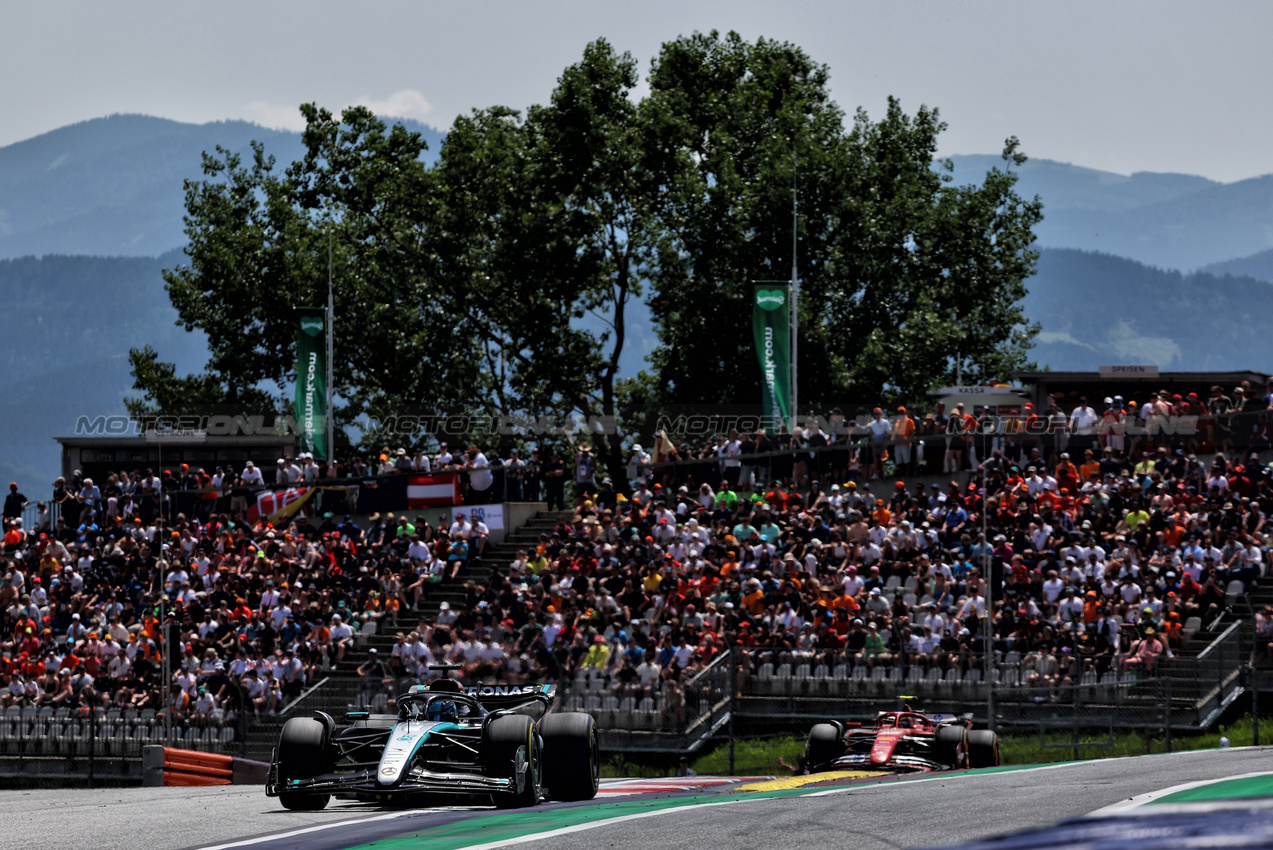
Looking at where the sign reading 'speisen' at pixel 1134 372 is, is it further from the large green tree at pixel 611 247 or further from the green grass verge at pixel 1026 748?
the green grass verge at pixel 1026 748

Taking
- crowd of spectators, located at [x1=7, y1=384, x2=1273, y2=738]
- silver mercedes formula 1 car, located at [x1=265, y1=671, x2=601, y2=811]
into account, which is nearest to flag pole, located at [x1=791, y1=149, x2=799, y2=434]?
Answer: crowd of spectators, located at [x1=7, y1=384, x2=1273, y2=738]

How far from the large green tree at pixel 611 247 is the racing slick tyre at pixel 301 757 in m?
34.4

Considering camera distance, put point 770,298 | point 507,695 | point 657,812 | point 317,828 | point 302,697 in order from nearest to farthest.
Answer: point 317,828, point 657,812, point 507,695, point 302,697, point 770,298

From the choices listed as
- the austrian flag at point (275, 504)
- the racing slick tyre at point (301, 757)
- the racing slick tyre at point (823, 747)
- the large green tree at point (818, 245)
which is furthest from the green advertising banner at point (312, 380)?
the racing slick tyre at point (301, 757)

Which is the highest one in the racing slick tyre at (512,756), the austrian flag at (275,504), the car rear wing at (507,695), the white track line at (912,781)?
the austrian flag at (275,504)

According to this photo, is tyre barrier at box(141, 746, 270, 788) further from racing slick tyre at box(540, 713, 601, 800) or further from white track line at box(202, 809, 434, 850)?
white track line at box(202, 809, 434, 850)

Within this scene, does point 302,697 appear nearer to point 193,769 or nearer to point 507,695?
point 193,769

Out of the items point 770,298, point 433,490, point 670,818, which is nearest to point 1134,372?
point 770,298

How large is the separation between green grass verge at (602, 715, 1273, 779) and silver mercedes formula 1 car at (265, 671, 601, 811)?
8.03 meters

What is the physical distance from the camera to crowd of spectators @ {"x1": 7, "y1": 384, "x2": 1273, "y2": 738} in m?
24.3

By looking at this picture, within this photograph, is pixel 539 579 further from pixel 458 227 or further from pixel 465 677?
pixel 458 227

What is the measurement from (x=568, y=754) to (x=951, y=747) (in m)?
6.32

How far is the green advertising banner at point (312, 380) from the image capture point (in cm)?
4212

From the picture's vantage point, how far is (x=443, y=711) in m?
14.3
